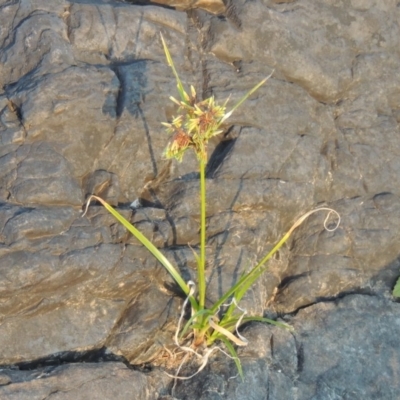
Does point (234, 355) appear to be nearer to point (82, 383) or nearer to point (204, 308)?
point (204, 308)

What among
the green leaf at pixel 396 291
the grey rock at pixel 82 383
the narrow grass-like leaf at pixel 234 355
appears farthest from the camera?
the green leaf at pixel 396 291

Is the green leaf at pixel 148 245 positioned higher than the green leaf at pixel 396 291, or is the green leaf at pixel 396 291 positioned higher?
the green leaf at pixel 148 245

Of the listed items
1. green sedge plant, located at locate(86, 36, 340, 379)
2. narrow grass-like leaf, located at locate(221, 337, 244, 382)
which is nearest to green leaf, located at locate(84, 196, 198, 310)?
green sedge plant, located at locate(86, 36, 340, 379)

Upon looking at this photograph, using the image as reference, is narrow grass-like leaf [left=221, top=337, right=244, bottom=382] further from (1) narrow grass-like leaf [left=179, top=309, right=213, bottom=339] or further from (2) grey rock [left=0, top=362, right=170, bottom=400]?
(2) grey rock [left=0, top=362, right=170, bottom=400]

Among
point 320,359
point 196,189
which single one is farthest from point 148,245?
point 320,359

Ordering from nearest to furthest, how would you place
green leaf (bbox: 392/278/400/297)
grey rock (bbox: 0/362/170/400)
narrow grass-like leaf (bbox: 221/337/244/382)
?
grey rock (bbox: 0/362/170/400) → narrow grass-like leaf (bbox: 221/337/244/382) → green leaf (bbox: 392/278/400/297)

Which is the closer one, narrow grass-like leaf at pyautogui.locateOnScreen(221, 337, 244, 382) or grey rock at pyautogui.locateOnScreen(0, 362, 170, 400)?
grey rock at pyautogui.locateOnScreen(0, 362, 170, 400)

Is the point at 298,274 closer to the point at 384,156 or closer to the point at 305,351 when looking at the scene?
the point at 305,351

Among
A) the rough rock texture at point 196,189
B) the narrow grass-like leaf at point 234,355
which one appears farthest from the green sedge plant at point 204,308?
the rough rock texture at point 196,189

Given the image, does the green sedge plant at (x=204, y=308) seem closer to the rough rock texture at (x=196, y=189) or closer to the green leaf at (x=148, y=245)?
the green leaf at (x=148, y=245)
